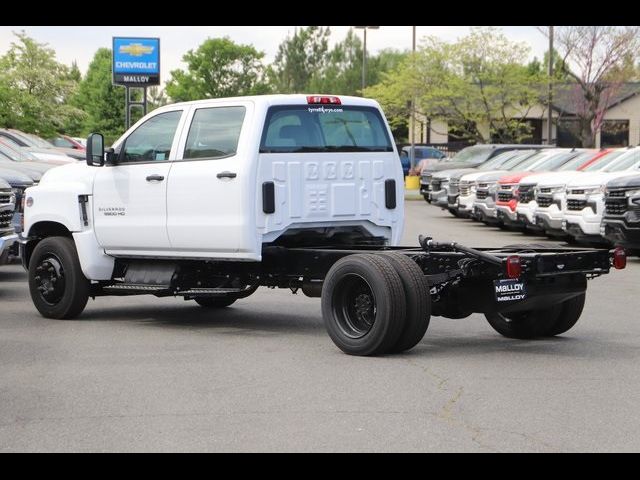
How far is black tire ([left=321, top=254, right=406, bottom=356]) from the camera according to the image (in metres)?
9.50

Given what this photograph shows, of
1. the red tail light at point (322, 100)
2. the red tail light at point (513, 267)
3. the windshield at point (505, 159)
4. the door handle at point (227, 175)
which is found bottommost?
the red tail light at point (513, 267)

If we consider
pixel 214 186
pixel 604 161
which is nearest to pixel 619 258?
pixel 214 186

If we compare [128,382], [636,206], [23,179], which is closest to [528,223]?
[636,206]

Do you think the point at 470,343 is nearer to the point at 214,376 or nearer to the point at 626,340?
the point at 626,340

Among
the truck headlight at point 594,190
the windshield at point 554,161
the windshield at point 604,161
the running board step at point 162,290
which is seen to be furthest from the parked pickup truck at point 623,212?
the running board step at point 162,290

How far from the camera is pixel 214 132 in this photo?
11180mm

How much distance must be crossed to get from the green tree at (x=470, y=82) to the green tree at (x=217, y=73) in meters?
46.7

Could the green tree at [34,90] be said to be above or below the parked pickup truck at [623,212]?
above

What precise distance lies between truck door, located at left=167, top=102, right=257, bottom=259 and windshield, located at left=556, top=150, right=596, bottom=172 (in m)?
13.8

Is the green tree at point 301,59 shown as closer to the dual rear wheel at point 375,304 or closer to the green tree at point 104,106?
the green tree at point 104,106

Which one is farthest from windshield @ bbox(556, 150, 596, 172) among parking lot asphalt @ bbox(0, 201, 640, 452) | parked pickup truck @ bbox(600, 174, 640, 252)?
parking lot asphalt @ bbox(0, 201, 640, 452)

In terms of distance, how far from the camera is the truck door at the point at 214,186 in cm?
1072

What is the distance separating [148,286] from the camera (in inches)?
467
